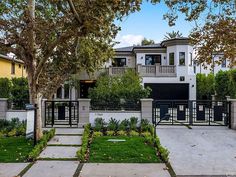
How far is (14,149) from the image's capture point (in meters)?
9.09

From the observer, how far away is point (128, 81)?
21.9m

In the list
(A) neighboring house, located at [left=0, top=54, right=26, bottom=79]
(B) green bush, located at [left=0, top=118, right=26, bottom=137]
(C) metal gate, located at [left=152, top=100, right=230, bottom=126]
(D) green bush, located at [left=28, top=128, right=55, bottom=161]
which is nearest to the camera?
(D) green bush, located at [left=28, top=128, right=55, bottom=161]

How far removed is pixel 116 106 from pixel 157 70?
1461cm

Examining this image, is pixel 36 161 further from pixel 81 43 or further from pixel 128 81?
pixel 128 81

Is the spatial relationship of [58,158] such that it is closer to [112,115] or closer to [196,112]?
[112,115]

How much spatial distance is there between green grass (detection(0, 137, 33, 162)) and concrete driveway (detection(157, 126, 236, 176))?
4016 millimetres

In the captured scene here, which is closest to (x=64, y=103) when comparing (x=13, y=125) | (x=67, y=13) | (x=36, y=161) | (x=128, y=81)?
(x=13, y=125)

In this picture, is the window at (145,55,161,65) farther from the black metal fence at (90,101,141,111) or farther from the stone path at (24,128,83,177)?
the stone path at (24,128,83,177)

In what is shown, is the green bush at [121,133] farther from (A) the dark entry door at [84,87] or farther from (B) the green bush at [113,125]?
(A) the dark entry door at [84,87]

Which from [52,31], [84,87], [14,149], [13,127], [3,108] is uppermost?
[52,31]

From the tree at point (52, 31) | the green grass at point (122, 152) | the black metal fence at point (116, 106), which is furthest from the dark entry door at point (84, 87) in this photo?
the green grass at point (122, 152)

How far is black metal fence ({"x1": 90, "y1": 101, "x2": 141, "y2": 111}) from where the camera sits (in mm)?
14039

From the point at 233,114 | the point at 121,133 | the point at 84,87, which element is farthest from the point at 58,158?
the point at 84,87

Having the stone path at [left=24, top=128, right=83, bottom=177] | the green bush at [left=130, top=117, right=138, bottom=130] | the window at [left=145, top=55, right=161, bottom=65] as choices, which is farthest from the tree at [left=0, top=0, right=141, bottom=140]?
the window at [left=145, top=55, right=161, bottom=65]
